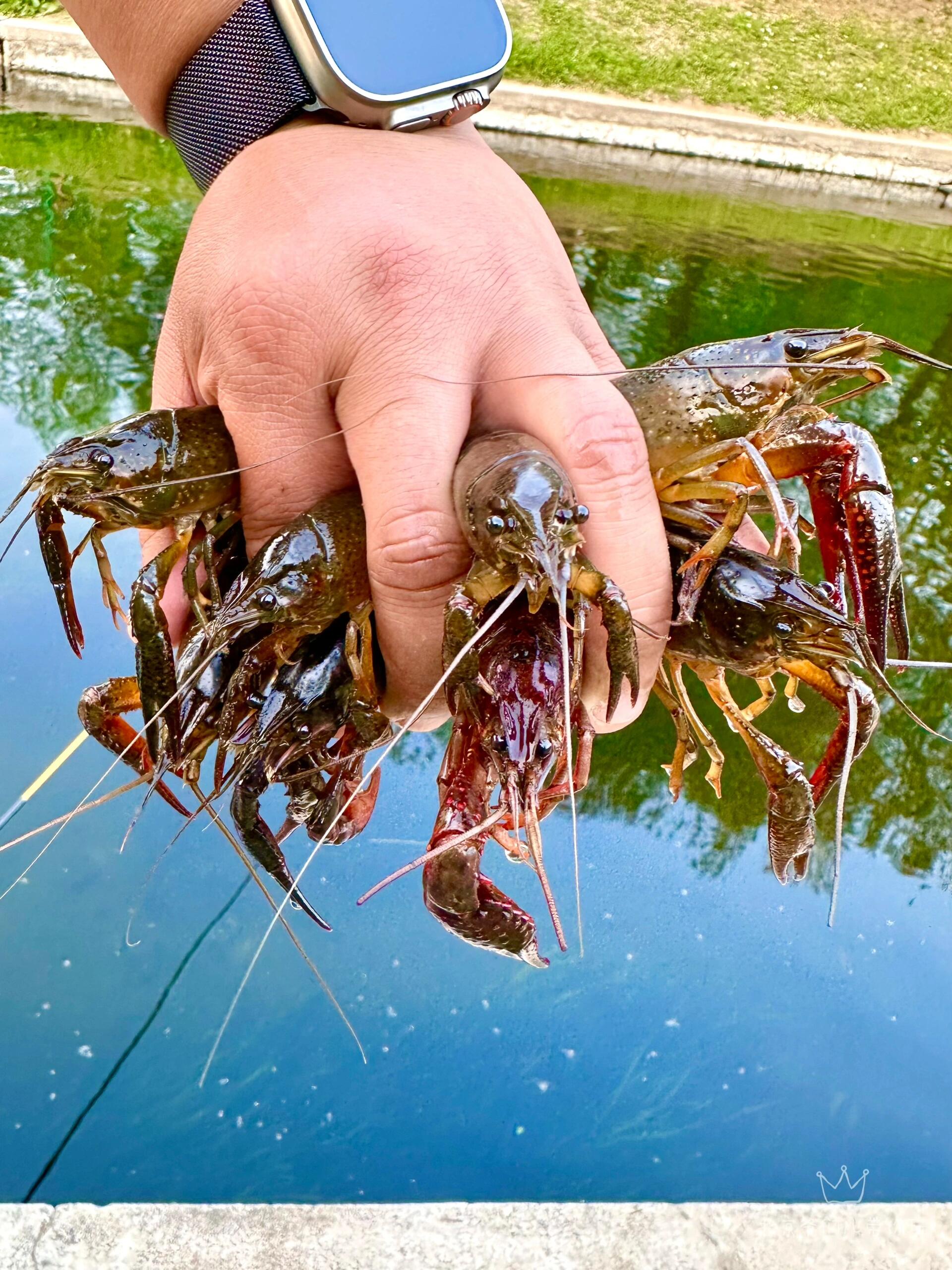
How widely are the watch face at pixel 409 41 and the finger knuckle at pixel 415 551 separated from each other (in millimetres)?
677

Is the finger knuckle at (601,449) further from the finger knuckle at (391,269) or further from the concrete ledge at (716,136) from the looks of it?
the concrete ledge at (716,136)

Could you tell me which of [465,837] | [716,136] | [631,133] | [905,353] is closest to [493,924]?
[465,837]

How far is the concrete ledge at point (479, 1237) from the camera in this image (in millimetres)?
2373

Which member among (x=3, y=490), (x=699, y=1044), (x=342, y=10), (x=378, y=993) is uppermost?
(x=342, y=10)

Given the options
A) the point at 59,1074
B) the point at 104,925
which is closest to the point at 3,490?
the point at 104,925

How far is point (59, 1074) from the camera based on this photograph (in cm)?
290

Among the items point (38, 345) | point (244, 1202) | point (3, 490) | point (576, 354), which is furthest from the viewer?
point (38, 345)

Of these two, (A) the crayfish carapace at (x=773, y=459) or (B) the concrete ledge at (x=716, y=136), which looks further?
(B) the concrete ledge at (x=716, y=136)

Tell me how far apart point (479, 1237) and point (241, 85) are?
2534 mm

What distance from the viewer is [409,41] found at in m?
1.59

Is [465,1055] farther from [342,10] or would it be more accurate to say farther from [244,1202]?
[342,10]

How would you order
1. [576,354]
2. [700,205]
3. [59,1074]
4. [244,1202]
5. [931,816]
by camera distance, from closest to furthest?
1. [576,354]
2. [244,1202]
3. [59,1074]
4. [931,816]
5. [700,205]

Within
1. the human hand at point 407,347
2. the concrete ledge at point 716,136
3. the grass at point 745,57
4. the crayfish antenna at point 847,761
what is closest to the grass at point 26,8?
the grass at point 745,57

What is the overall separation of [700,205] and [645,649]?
8.90 meters
